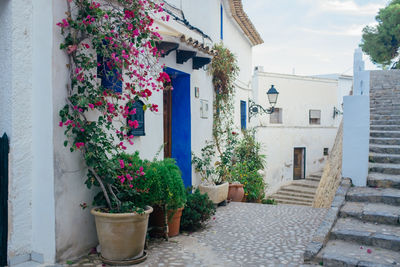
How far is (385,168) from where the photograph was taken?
5758 millimetres

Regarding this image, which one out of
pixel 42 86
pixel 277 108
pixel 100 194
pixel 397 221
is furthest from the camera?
pixel 277 108

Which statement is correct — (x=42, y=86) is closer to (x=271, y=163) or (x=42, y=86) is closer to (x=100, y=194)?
(x=100, y=194)

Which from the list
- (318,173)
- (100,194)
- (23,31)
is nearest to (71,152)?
(100,194)

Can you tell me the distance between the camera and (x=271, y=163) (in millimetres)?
17984

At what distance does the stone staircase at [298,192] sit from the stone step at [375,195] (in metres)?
11.1

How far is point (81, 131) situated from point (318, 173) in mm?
19259

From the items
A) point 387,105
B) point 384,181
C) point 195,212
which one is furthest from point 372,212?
point 387,105

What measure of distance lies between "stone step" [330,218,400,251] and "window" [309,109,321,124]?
57.1 ft

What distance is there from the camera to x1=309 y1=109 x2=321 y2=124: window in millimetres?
20969

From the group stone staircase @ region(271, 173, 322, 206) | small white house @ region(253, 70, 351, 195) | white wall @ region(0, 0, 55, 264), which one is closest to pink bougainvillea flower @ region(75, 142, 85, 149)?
white wall @ region(0, 0, 55, 264)

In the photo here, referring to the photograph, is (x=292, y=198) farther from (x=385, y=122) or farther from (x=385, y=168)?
(x=385, y=168)

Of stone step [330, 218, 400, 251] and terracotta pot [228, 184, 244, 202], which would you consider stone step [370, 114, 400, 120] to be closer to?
terracotta pot [228, 184, 244, 202]

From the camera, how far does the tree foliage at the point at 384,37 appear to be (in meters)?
A: 18.6

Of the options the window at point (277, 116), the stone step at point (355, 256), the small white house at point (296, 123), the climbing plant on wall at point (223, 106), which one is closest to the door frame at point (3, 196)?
the stone step at point (355, 256)
